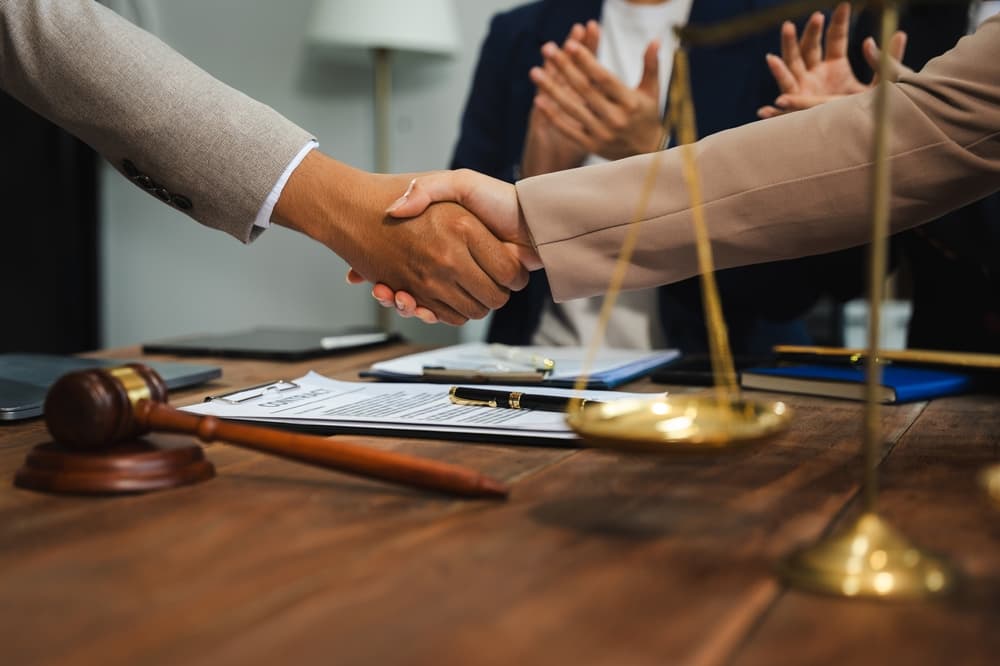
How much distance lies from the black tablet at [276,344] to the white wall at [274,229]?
1371mm

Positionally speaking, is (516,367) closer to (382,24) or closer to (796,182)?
(796,182)

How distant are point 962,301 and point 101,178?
288 centimetres

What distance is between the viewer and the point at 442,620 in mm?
441

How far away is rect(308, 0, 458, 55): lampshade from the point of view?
2.63 metres

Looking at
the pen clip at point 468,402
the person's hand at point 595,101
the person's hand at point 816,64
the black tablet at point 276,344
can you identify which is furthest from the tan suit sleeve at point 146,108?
the person's hand at point 816,64

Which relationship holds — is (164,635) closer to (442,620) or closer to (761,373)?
(442,620)

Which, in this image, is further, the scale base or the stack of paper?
the stack of paper

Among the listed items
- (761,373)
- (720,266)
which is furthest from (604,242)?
(761,373)

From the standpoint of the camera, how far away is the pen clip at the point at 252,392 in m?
0.97

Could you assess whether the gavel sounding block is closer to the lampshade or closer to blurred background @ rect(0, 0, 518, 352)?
the lampshade

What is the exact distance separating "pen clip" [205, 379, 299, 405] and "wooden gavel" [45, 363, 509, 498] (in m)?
0.28

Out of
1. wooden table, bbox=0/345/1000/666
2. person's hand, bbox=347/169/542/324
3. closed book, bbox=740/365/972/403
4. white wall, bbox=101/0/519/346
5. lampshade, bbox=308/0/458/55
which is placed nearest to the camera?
wooden table, bbox=0/345/1000/666

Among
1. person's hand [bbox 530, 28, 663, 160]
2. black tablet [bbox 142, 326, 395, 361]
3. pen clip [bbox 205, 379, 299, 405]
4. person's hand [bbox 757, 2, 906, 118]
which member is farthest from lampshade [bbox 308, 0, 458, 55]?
pen clip [bbox 205, 379, 299, 405]

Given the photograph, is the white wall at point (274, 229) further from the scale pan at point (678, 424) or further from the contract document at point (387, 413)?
the scale pan at point (678, 424)
